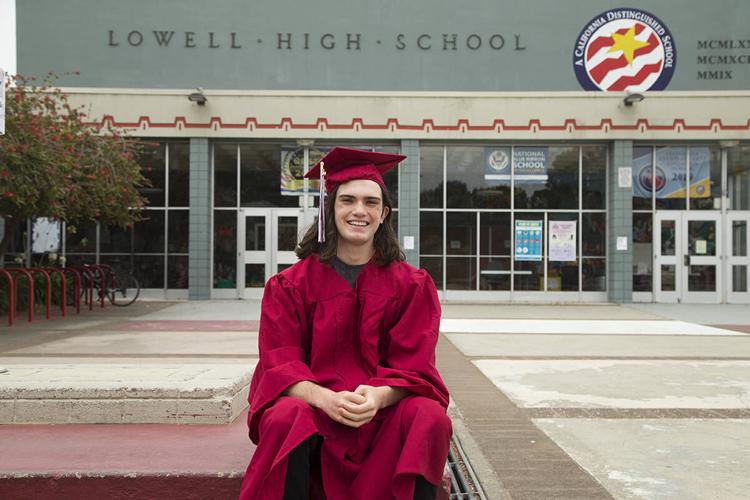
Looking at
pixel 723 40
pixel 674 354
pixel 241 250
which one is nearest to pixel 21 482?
pixel 674 354

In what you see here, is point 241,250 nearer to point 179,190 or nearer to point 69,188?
point 179,190

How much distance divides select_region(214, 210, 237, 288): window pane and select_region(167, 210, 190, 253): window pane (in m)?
0.74

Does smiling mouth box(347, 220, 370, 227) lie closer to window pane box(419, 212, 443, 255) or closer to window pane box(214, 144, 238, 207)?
window pane box(419, 212, 443, 255)

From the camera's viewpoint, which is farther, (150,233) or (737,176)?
(150,233)

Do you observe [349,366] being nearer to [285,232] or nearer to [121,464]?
[121,464]

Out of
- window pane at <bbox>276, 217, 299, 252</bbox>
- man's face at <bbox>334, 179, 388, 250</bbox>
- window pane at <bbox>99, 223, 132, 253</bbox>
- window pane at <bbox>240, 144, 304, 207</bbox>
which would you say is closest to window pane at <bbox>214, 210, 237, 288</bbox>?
window pane at <bbox>240, 144, 304, 207</bbox>

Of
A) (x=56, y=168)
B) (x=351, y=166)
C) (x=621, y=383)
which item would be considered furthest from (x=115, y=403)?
(x=56, y=168)

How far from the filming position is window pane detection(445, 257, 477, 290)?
52.0 ft

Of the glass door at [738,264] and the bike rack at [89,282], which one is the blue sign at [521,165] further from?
the bike rack at [89,282]

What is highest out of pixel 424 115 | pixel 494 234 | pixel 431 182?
pixel 424 115

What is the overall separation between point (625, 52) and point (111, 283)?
14.2 m

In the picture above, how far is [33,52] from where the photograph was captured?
15820 millimetres

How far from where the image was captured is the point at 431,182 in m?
15.9

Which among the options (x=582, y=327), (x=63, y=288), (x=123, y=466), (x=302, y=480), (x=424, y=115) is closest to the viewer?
(x=302, y=480)
